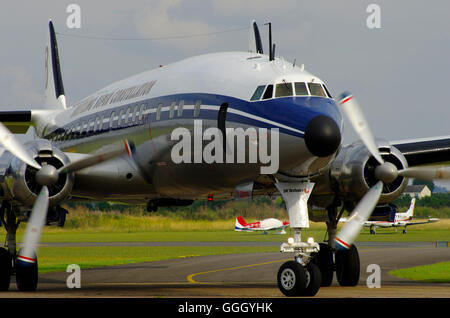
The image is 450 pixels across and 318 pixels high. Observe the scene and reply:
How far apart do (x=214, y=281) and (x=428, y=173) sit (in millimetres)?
8845

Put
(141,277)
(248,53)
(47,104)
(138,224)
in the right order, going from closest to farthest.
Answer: (248,53) < (141,277) < (47,104) < (138,224)

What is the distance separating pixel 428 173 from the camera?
17.1 meters

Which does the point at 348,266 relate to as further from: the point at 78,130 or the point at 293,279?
the point at 78,130

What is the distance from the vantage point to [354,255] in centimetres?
1969

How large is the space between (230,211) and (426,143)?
3820cm

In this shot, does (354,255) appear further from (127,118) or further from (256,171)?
(127,118)

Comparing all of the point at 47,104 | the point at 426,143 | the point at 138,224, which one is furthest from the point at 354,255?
the point at 138,224

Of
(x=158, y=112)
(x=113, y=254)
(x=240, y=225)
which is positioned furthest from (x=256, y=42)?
(x=240, y=225)

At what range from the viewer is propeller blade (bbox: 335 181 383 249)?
615 inches

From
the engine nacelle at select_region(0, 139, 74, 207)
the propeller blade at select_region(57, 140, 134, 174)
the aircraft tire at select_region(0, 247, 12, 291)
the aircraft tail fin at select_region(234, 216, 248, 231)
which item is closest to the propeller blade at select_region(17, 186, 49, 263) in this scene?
the engine nacelle at select_region(0, 139, 74, 207)

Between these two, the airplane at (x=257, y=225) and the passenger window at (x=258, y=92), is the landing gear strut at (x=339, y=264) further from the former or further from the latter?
the airplane at (x=257, y=225)

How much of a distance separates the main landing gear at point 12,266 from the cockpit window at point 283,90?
A: 714 cm
